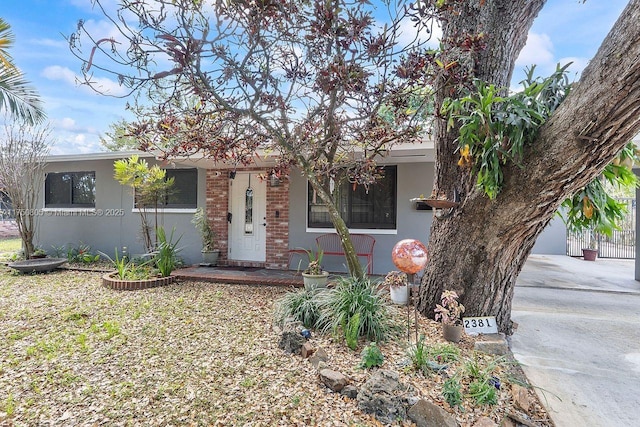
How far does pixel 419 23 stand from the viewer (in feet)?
9.99

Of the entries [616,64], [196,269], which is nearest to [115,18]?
[616,64]

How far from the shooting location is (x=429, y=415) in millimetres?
2150

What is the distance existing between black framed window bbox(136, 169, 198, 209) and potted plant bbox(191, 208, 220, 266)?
0.56 metres

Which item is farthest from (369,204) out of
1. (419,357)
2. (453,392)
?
(453,392)

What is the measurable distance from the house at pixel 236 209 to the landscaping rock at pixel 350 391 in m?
4.04

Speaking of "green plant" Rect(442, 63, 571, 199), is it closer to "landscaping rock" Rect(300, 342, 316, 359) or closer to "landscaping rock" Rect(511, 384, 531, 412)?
"landscaping rock" Rect(511, 384, 531, 412)

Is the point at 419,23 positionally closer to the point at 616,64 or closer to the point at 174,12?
the point at 616,64

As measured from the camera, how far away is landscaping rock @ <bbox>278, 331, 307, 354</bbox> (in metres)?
3.16

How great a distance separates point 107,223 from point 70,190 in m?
1.69

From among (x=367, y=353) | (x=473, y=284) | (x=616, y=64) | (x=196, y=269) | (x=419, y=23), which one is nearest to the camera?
(x=616, y=64)

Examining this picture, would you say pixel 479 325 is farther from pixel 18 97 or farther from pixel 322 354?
pixel 18 97

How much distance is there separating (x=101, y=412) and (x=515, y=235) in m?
3.56

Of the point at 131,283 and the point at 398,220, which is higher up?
the point at 398,220

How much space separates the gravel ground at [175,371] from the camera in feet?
7.39
